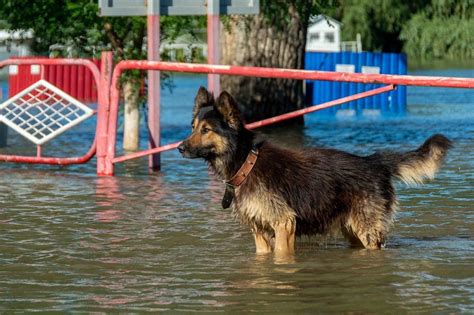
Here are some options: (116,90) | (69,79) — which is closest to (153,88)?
(116,90)

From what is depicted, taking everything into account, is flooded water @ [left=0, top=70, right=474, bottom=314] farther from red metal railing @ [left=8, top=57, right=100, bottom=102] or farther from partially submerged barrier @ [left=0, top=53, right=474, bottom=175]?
red metal railing @ [left=8, top=57, right=100, bottom=102]

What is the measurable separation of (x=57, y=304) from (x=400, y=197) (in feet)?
21.5

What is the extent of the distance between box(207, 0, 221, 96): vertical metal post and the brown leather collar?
6420 millimetres

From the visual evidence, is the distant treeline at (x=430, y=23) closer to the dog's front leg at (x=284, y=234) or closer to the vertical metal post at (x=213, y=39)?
the vertical metal post at (x=213, y=39)

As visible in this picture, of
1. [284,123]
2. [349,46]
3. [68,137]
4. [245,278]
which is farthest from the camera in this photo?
[349,46]

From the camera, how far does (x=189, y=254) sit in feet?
33.2

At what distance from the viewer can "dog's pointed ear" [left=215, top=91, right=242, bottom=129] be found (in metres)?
9.55

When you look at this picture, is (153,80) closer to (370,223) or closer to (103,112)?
(103,112)

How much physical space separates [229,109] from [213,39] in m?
7.24

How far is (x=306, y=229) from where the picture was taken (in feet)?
32.3

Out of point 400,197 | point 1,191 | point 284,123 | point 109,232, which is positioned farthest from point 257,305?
point 284,123

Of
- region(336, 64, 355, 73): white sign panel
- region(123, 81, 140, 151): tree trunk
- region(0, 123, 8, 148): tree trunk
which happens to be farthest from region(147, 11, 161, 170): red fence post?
region(336, 64, 355, 73): white sign panel

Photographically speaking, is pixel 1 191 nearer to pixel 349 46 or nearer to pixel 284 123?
pixel 284 123

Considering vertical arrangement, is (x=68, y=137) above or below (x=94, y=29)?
below
